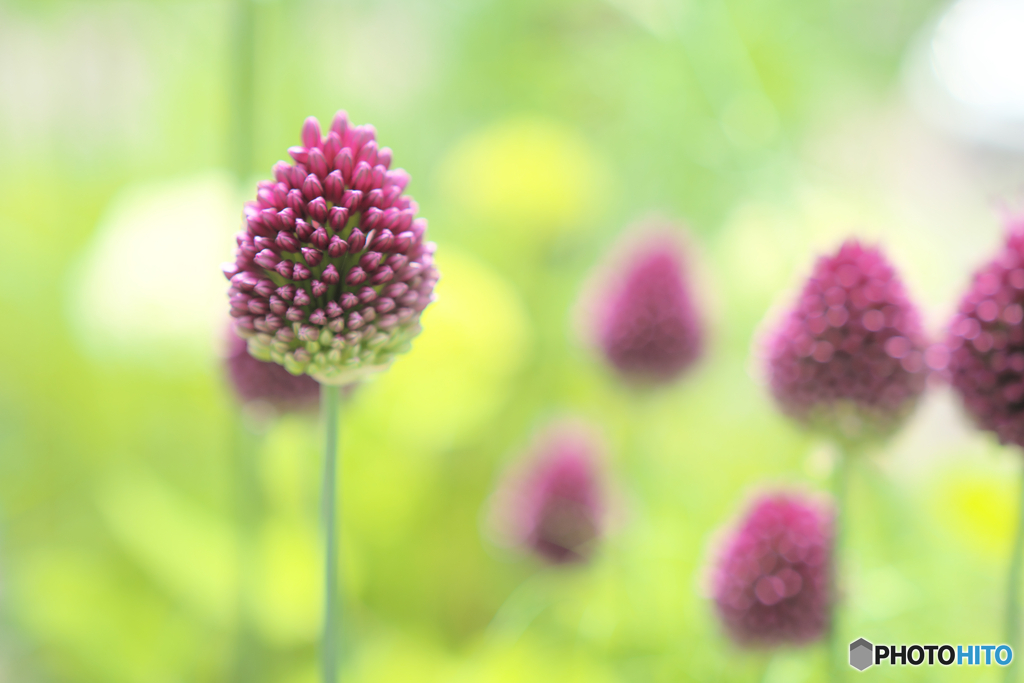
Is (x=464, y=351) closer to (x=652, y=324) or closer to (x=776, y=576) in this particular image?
(x=652, y=324)

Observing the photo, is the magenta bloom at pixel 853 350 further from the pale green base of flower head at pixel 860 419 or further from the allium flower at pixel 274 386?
the allium flower at pixel 274 386

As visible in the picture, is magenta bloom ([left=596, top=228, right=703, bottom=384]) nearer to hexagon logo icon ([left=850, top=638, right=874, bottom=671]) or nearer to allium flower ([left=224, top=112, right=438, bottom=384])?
hexagon logo icon ([left=850, top=638, right=874, bottom=671])

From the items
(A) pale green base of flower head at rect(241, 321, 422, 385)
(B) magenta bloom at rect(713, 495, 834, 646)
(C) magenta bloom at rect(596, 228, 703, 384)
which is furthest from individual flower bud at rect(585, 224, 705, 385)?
(A) pale green base of flower head at rect(241, 321, 422, 385)

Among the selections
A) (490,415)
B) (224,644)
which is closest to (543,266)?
(490,415)

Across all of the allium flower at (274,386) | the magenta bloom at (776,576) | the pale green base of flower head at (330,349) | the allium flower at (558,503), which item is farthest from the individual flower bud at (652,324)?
the pale green base of flower head at (330,349)

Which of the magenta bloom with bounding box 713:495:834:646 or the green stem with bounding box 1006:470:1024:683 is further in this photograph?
the magenta bloom with bounding box 713:495:834:646

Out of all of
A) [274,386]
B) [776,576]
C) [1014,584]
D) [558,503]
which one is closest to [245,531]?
[274,386]
